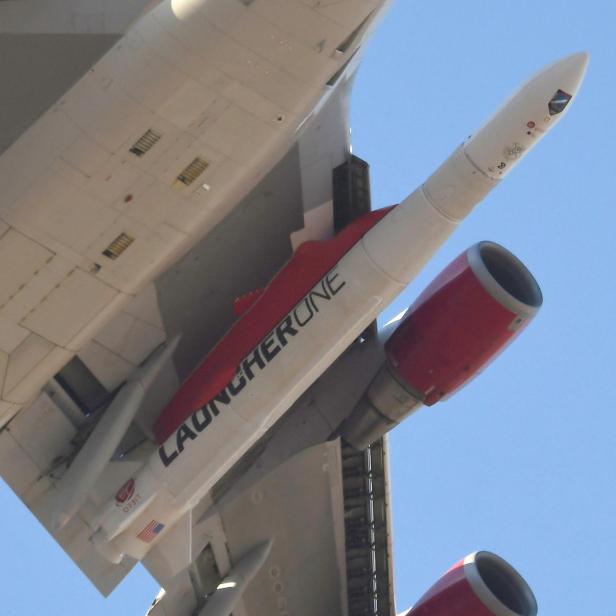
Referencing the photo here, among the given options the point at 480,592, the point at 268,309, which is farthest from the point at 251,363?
the point at 480,592

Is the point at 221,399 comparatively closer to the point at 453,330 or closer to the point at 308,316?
the point at 308,316

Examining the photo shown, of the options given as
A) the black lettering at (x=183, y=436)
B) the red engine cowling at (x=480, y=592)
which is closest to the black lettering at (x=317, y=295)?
the black lettering at (x=183, y=436)

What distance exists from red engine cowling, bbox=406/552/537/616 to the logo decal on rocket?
518cm

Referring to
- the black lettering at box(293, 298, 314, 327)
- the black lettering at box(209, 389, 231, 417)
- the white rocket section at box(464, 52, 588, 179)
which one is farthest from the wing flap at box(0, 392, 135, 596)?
the white rocket section at box(464, 52, 588, 179)

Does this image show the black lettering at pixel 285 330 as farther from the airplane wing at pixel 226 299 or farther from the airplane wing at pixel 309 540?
the airplane wing at pixel 309 540

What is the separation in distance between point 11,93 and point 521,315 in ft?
24.5

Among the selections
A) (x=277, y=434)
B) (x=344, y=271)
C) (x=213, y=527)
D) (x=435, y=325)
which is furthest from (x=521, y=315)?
(x=213, y=527)

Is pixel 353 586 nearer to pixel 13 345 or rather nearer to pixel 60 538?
pixel 60 538

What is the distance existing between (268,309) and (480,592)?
5494mm

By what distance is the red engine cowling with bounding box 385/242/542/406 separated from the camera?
23.2 meters

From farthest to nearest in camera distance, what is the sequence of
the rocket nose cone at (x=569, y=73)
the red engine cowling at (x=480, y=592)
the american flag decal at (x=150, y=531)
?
the red engine cowling at (x=480, y=592) → the american flag decal at (x=150, y=531) → the rocket nose cone at (x=569, y=73)

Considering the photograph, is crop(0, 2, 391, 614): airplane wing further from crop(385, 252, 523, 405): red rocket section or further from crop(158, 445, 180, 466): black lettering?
crop(385, 252, 523, 405): red rocket section

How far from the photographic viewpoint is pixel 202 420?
22.7m

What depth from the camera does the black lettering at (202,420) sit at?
22.6 meters
